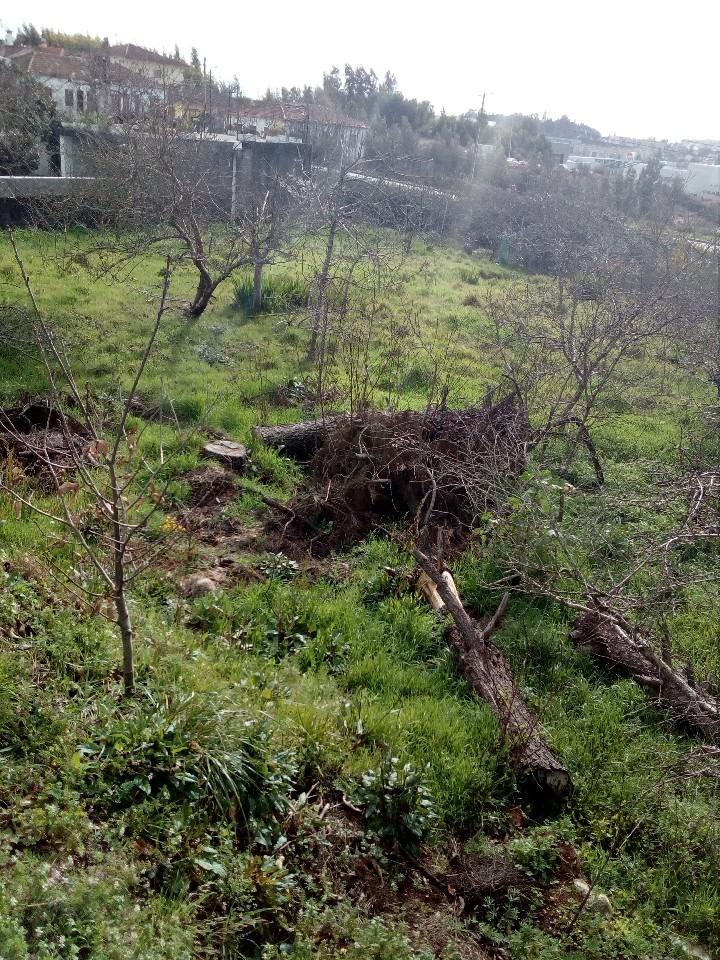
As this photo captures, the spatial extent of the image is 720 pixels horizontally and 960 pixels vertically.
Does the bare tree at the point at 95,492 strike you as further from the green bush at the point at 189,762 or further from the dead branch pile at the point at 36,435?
the green bush at the point at 189,762

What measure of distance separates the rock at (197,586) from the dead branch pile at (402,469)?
1.24 metres

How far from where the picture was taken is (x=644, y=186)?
29.5 meters

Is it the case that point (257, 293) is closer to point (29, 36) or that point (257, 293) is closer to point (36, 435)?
point (36, 435)

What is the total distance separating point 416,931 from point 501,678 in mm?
1895

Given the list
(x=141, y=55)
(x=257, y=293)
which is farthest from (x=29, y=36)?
(x=257, y=293)

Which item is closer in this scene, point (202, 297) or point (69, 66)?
point (202, 297)

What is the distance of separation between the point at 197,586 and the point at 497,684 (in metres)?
2.29

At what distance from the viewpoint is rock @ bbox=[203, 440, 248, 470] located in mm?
7367

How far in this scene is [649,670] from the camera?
502cm

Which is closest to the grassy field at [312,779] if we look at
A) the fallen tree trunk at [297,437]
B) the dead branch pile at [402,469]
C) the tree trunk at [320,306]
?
the dead branch pile at [402,469]

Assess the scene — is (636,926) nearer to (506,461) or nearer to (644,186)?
(506,461)

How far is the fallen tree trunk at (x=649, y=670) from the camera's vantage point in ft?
14.6

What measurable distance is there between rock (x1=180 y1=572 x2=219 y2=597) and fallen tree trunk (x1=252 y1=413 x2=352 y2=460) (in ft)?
8.39

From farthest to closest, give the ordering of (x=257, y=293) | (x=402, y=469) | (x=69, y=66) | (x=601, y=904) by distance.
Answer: (x=69, y=66)
(x=257, y=293)
(x=402, y=469)
(x=601, y=904)
